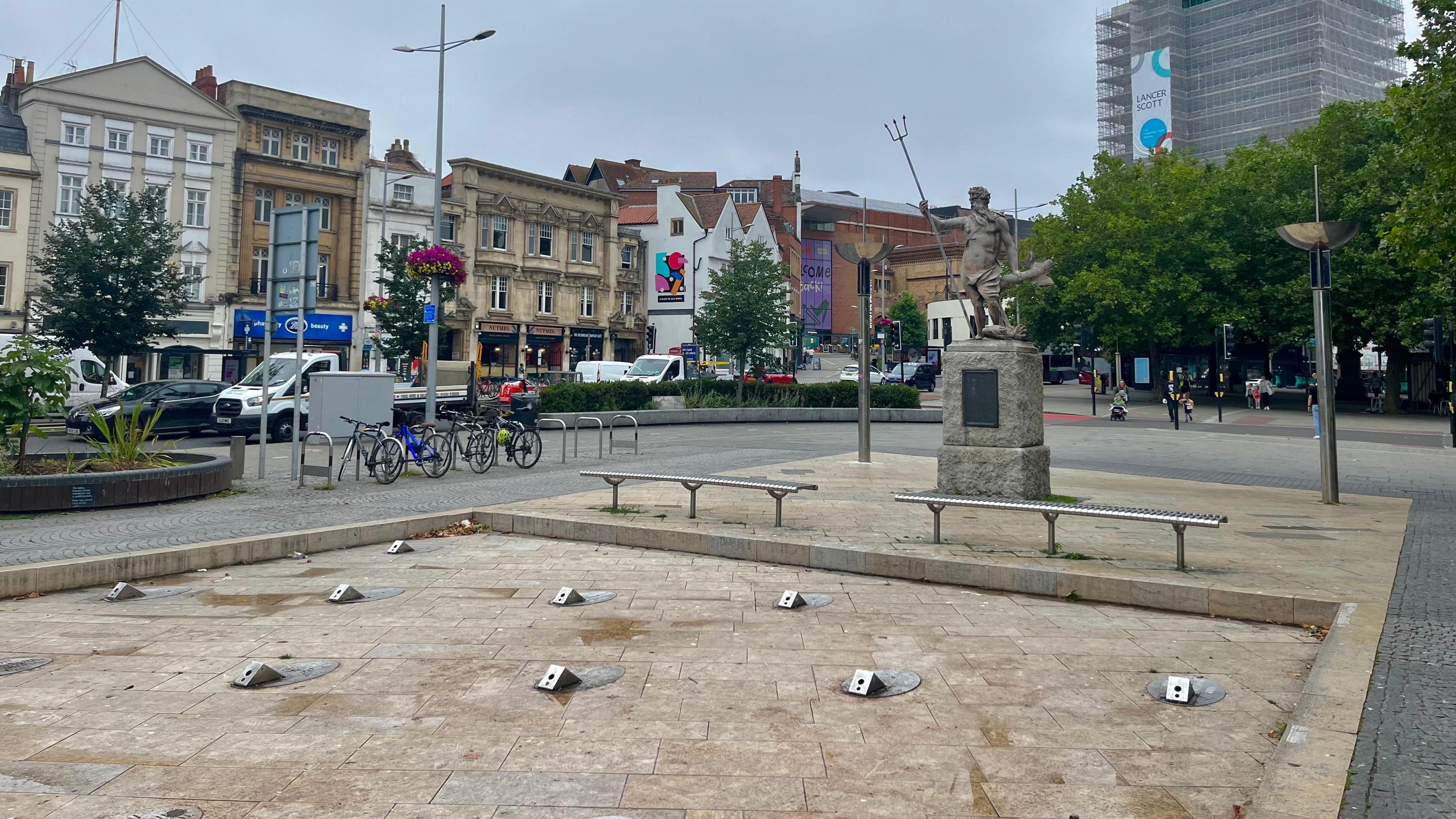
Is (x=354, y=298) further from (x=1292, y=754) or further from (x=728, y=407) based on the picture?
(x=1292, y=754)

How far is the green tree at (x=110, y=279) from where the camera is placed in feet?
88.5

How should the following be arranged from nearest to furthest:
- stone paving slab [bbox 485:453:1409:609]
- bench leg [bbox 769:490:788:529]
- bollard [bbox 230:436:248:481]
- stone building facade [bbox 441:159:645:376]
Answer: stone paving slab [bbox 485:453:1409:609], bench leg [bbox 769:490:788:529], bollard [bbox 230:436:248:481], stone building facade [bbox 441:159:645:376]

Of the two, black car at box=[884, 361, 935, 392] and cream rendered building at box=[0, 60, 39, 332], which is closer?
cream rendered building at box=[0, 60, 39, 332]

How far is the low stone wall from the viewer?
27.3 m

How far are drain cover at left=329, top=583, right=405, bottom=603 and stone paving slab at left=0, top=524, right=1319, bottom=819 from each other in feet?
0.39

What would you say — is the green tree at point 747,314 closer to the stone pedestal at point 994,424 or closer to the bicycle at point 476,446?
the bicycle at point 476,446

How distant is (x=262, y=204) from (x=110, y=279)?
18.2 m

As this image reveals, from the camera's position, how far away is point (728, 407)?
2923cm

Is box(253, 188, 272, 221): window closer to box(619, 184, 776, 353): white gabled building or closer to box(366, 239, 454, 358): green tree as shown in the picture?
box(366, 239, 454, 358): green tree

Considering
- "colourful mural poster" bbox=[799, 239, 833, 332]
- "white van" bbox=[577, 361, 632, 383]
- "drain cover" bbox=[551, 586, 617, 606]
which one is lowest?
"drain cover" bbox=[551, 586, 617, 606]

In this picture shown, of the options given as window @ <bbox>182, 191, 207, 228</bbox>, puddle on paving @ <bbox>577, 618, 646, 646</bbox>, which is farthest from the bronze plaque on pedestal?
window @ <bbox>182, 191, 207, 228</bbox>

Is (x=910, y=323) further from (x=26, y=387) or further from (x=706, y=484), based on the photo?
(x=26, y=387)

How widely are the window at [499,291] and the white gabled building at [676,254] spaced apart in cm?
1248

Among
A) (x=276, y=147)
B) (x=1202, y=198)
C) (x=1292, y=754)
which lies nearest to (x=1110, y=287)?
(x=1202, y=198)
